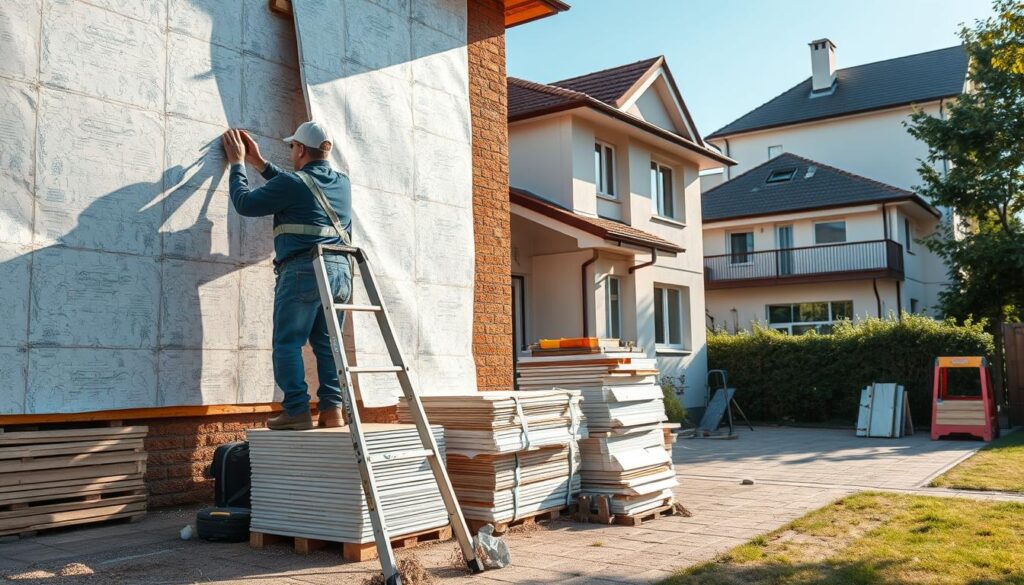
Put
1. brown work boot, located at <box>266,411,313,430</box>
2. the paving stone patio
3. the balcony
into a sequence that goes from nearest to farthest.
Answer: the paving stone patio < brown work boot, located at <box>266,411,313,430</box> < the balcony

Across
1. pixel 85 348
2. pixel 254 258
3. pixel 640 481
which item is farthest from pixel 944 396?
pixel 85 348

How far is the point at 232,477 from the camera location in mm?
6422

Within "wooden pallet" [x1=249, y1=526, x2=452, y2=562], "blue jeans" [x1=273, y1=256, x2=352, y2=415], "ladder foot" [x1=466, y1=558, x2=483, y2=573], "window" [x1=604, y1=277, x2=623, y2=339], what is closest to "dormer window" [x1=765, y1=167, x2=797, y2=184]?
"window" [x1=604, y1=277, x2=623, y2=339]

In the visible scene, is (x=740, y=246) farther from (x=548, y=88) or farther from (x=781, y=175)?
(x=548, y=88)

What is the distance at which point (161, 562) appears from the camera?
17.1 ft

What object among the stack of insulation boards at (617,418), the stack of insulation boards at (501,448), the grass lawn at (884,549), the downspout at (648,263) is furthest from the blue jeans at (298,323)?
the downspout at (648,263)

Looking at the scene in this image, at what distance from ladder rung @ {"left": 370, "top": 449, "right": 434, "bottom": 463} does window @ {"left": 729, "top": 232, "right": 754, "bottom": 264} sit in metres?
27.4

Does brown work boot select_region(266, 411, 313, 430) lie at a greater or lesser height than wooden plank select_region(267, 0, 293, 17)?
lesser

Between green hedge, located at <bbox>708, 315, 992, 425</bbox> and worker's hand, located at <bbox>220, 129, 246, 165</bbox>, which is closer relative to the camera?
worker's hand, located at <bbox>220, 129, 246, 165</bbox>

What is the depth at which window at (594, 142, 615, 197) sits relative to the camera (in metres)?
17.9

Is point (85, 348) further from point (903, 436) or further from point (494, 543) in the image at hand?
point (903, 436)

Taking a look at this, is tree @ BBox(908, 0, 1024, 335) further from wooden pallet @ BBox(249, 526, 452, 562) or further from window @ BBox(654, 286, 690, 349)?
wooden pallet @ BBox(249, 526, 452, 562)

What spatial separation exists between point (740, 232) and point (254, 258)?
2679 cm

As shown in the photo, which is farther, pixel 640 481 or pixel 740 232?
pixel 740 232
